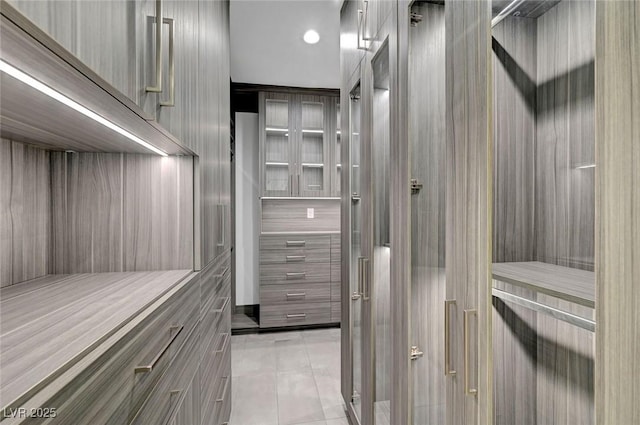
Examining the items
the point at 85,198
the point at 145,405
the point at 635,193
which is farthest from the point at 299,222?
the point at 635,193

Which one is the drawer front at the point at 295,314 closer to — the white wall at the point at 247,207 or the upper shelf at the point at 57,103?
the white wall at the point at 247,207

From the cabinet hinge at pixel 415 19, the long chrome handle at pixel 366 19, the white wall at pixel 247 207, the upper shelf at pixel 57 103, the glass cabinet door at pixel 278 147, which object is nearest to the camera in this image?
the upper shelf at pixel 57 103

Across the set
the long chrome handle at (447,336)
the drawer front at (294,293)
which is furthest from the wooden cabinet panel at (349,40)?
the drawer front at (294,293)

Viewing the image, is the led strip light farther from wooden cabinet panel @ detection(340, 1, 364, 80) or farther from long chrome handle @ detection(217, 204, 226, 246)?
wooden cabinet panel @ detection(340, 1, 364, 80)

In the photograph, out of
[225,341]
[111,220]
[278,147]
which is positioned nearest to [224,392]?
[225,341]

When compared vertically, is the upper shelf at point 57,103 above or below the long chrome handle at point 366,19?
below

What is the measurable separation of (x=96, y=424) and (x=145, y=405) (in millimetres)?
218

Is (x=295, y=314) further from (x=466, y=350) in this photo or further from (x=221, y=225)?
(x=466, y=350)

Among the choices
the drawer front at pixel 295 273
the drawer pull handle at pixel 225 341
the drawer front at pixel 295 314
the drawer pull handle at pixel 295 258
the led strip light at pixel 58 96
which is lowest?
the drawer front at pixel 295 314

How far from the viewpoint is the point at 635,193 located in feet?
1.37

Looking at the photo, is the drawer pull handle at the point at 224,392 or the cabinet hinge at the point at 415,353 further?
the drawer pull handle at the point at 224,392

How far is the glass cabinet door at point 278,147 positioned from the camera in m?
3.73

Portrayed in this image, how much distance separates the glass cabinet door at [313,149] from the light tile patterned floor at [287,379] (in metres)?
1.70

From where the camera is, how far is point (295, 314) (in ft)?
12.0
